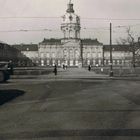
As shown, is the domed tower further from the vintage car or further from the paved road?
the paved road

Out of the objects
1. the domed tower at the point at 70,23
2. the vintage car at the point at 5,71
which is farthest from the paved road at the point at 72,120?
the domed tower at the point at 70,23

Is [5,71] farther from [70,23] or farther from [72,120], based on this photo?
[70,23]

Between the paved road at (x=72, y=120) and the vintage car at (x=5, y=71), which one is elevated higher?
the vintage car at (x=5, y=71)

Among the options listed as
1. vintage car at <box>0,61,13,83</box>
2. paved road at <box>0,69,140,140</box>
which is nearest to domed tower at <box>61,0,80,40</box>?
vintage car at <box>0,61,13,83</box>

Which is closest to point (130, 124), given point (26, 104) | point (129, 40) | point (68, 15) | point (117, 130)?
point (117, 130)

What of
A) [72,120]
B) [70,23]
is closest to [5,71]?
[72,120]

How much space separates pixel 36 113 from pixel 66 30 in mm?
176955

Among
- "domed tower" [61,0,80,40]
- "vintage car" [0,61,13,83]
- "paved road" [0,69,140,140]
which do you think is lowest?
"paved road" [0,69,140,140]

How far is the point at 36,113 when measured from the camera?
15.0 metres

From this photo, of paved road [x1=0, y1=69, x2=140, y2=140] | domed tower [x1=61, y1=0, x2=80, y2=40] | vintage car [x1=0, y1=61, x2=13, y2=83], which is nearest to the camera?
paved road [x1=0, y1=69, x2=140, y2=140]

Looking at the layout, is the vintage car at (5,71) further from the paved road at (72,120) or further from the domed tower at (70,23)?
the domed tower at (70,23)

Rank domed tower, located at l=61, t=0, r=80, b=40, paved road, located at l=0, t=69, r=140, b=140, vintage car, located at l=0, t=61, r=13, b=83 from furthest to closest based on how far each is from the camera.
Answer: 1. domed tower, located at l=61, t=0, r=80, b=40
2. vintage car, located at l=0, t=61, r=13, b=83
3. paved road, located at l=0, t=69, r=140, b=140

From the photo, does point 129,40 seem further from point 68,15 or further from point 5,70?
point 68,15

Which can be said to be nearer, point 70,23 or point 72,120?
point 72,120
